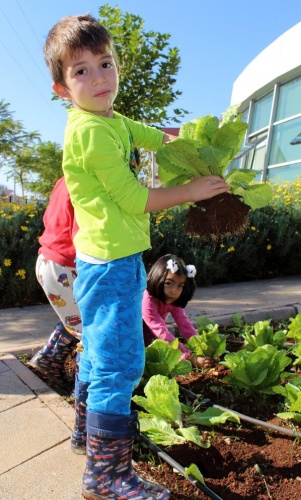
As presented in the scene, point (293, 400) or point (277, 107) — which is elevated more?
point (277, 107)

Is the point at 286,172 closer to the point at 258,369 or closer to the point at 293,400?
the point at 258,369

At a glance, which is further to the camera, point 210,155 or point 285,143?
point 285,143

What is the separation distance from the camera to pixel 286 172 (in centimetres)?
1537

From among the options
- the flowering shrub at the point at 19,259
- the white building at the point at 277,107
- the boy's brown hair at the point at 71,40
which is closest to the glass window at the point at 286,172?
the white building at the point at 277,107

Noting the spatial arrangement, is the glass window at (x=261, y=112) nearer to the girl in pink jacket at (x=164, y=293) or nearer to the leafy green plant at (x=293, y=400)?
the girl in pink jacket at (x=164, y=293)

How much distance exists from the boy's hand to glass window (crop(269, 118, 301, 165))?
544 inches

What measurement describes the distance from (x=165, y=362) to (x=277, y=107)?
52.3ft

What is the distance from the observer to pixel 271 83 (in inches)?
661

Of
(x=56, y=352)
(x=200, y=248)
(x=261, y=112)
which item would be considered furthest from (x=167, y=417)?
(x=261, y=112)

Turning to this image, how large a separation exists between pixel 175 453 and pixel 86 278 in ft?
2.74

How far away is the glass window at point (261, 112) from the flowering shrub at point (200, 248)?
35.0 feet

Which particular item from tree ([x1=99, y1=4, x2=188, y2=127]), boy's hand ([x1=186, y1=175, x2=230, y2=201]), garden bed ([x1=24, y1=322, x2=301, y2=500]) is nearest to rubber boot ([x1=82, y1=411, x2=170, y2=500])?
garden bed ([x1=24, y1=322, x2=301, y2=500])

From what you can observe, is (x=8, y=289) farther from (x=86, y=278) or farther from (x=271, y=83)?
(x=271, y=83)

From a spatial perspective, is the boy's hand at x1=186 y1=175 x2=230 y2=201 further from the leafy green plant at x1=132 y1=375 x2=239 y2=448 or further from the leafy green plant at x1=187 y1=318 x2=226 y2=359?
the leafy green plant at x1=187 y1=318 x2=226 y2=359
